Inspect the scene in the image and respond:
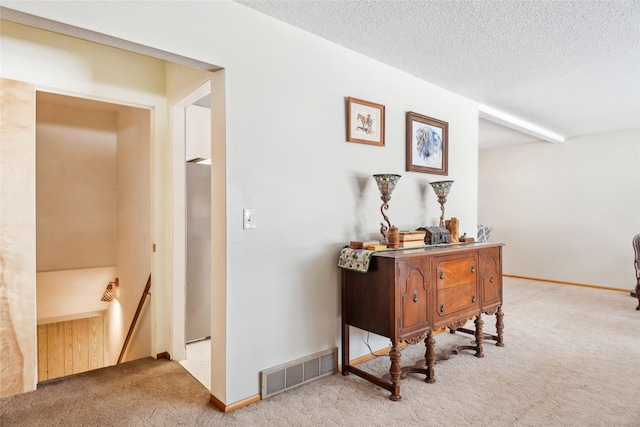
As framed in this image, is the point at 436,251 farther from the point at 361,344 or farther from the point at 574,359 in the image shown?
the point at 574,359

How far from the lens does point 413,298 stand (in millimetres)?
2338

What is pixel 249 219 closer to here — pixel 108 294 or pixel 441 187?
pixel 441 187

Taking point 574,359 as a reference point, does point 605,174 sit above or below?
above

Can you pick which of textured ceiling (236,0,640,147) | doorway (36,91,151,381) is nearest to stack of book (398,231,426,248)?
textured ceiling (236,0,640,147)

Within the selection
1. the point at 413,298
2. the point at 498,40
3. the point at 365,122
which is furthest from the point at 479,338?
the point at 498,40

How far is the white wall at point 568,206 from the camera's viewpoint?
545 cm

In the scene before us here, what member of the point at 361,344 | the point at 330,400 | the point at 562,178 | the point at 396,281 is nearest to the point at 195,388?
the point at 330,400

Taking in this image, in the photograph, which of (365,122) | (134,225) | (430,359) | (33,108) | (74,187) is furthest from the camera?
(74,187)

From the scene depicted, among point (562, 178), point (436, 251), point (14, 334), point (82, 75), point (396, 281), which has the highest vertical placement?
point (82, 75)

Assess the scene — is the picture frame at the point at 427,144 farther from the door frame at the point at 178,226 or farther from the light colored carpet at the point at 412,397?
the door frame at the point at 178,226

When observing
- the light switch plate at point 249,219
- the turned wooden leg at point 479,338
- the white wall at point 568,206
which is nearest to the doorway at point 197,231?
the light switch plate at point 249,219

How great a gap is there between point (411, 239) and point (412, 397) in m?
1.08

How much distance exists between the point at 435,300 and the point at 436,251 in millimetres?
347

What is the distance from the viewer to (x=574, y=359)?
9.36ft
